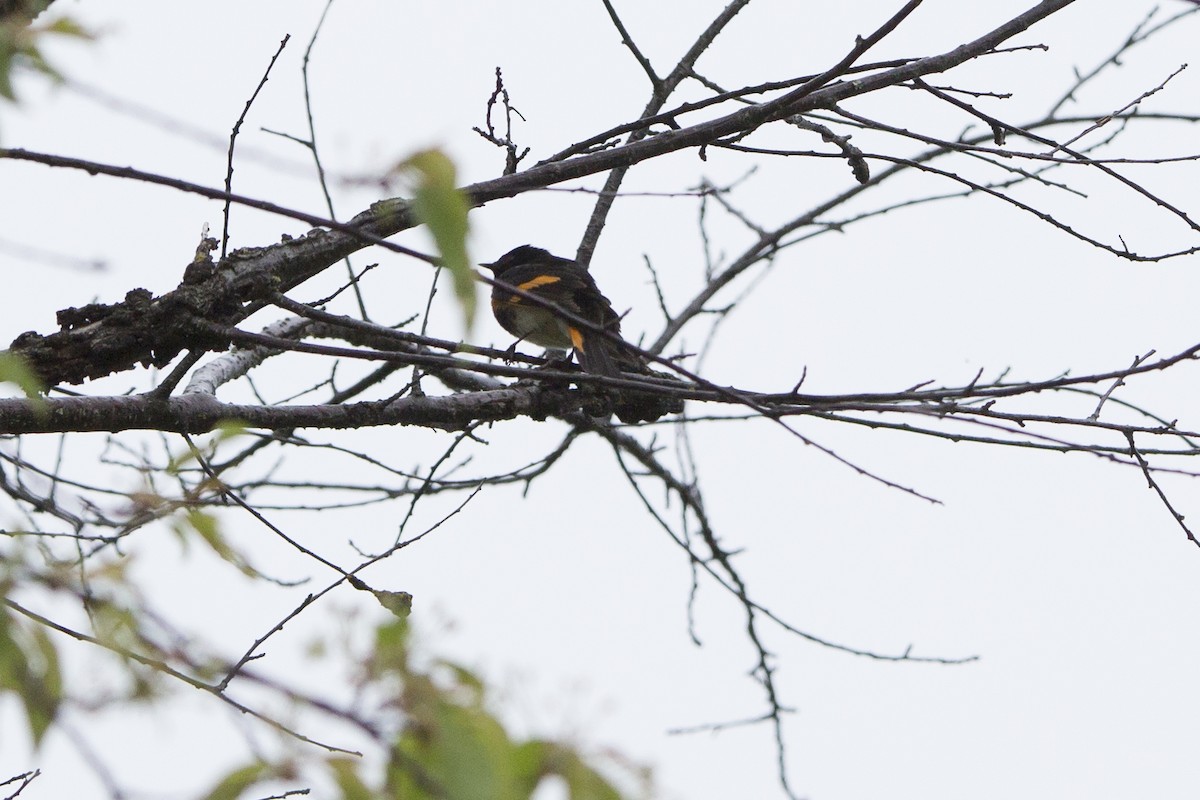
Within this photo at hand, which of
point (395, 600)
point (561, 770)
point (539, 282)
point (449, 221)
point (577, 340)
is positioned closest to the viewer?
point (449, 221)

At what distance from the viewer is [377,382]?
4.71 meters

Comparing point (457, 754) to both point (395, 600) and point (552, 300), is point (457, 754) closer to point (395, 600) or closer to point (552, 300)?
point (395, 600)

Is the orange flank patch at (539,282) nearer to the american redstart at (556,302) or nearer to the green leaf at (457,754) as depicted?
the american redstart at (556,302)

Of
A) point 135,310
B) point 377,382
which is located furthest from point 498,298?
point 135,310

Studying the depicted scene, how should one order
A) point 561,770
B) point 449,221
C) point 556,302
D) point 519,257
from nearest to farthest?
point 449,221, point 561,770, point 556,302, point 519,257

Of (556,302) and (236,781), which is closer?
(236,781)

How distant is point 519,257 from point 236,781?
5481mm

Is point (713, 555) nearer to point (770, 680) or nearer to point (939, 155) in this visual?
point (770, 680)

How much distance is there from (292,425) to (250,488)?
1718mm

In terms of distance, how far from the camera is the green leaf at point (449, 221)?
121 cm

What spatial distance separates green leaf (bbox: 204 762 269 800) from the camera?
1260 millimetres

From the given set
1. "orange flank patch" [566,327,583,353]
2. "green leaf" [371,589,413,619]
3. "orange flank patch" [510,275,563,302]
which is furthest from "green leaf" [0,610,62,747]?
"orange flank patch" [510,275,563,302]

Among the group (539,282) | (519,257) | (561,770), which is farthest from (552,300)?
(561,770)

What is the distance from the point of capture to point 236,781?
1.26 m
